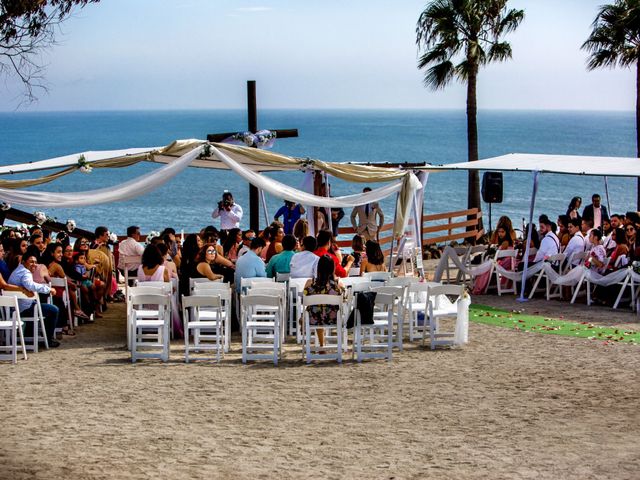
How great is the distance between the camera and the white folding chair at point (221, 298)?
519 inches

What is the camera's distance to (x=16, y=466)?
8.25 metres

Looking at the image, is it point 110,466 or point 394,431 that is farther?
point 394,431

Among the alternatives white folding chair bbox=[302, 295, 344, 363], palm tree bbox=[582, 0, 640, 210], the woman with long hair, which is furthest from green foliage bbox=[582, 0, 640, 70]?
white folding chair bbox=[302, 295, 344, 363]

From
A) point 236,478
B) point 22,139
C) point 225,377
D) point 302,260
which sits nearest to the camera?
point 236,478

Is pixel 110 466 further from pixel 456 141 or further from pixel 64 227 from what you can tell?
pixel 456 141

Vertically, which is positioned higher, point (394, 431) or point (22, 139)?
point (22, 139)

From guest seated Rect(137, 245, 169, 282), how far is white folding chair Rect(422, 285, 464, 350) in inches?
136

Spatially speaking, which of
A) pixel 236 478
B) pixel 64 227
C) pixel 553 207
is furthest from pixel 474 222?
pixel 553 207

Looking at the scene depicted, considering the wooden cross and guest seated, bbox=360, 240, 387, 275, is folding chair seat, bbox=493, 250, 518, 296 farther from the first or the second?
the wooden cross

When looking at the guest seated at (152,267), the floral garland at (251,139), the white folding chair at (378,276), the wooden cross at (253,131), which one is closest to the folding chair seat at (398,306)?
the white folding chair at (378,276)

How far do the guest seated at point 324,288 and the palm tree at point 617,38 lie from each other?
60.0 feet

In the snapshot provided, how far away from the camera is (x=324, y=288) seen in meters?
12.8

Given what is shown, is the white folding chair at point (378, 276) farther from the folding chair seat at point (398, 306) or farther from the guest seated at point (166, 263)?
the guest seated at point (166, 263)

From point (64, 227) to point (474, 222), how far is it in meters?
10.8
